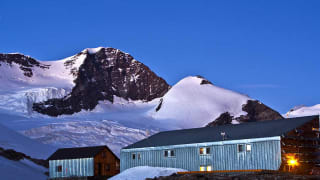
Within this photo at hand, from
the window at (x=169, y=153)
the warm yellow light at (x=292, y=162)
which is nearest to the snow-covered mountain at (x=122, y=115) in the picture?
the window at (x=169, y=153)

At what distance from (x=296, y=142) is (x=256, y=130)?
3.56 metres

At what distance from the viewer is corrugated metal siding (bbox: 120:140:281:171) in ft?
141

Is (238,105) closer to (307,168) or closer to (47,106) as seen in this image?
(47,106)

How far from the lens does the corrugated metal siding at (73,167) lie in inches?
2189

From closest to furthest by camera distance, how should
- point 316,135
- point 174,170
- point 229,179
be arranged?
point 229,179
point 174,170
point 316,135

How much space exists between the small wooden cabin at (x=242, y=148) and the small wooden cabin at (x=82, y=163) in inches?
194

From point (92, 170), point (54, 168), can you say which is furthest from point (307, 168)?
point (54, 168)

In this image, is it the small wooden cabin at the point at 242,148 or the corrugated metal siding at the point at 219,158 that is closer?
the corrugated metal siding at the point at 219,158

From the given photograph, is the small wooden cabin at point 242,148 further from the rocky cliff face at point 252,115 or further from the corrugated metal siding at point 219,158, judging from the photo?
the rocky cliff face at point 252,115

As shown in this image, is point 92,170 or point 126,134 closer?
point 92,170

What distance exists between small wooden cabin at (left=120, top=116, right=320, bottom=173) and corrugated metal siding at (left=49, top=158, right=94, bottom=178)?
17.3ft

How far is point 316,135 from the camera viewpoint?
1881 inches

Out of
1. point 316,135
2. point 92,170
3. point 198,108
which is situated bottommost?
point 92,170

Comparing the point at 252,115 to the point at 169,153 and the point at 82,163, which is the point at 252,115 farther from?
the point at 169,153
